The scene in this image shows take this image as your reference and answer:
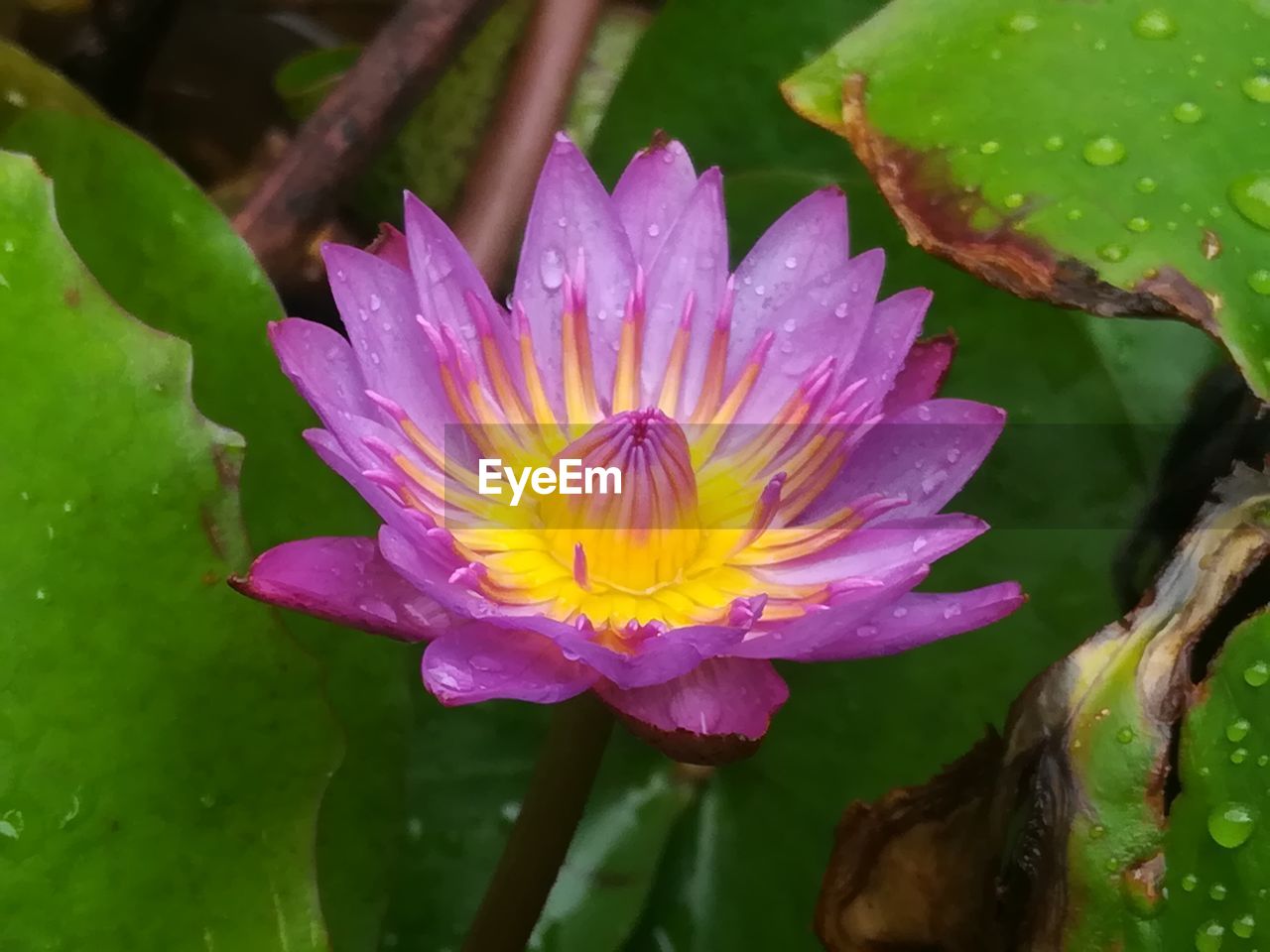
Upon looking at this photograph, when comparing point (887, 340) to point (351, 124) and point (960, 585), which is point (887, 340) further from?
point (351, 124)

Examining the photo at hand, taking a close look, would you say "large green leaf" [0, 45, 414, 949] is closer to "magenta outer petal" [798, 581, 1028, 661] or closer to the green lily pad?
"magenta outer petal" [798, 581, 1028, 661]

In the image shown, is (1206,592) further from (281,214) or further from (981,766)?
(281,214)

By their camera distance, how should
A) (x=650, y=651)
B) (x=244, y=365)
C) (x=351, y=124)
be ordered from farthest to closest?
(x=351, y=124) → (x=244, y=365) → (x=650, y=651)

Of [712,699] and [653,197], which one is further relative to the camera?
[653,197]

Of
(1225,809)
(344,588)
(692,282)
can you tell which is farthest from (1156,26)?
(344,588)

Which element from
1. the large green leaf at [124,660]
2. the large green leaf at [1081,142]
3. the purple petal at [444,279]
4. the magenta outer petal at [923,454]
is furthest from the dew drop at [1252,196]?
the large green leaf at [124,660]

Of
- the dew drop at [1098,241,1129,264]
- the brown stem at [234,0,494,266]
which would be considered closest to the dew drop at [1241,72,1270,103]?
the dew drop at [1098,241,1129,264]

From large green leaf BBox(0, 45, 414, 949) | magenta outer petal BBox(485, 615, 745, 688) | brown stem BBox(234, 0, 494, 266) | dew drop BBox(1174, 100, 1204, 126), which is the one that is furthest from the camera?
brown stem BBox(234, 0, 494, 266)

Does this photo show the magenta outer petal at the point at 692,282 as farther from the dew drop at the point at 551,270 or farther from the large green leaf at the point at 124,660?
the large green leaf at the point at 124,660
